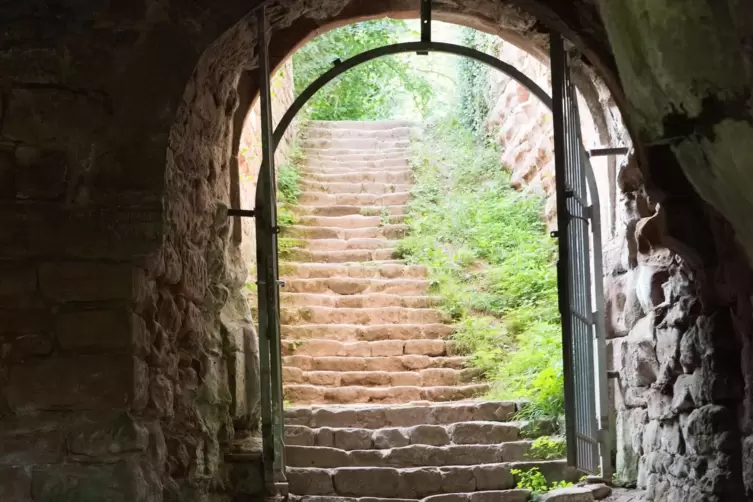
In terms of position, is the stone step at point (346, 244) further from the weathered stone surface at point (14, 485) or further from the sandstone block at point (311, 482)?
the weathered stone surface at point (14, 485)

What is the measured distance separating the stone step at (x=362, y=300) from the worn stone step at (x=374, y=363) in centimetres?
91

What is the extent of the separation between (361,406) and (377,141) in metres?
6.36

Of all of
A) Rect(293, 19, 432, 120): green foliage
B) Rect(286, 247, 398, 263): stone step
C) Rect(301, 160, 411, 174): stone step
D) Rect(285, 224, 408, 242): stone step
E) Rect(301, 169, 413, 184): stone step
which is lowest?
Rect(286, 247, 398, 263): stone step

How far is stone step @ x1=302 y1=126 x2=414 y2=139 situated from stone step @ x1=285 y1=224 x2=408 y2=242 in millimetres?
2771

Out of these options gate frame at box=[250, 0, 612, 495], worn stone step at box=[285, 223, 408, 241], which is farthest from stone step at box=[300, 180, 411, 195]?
gate frame at box=[250, 0, 612, 495]

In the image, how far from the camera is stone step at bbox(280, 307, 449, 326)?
7.14 m

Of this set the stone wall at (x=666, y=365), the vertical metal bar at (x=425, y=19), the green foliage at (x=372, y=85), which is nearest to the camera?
the stone wall at (x=666, y=365)

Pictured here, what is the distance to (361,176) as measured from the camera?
10.1m

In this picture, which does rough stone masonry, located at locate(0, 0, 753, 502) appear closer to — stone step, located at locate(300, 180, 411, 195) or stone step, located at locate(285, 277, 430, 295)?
stone step, located at locate(285, 277, 430, 295)

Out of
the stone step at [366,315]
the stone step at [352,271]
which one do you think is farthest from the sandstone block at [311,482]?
the stone step at [352,271]

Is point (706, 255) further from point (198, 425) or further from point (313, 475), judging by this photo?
point (313, 475)

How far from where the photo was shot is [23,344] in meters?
2.79

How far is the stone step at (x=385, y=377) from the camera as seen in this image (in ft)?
20.8

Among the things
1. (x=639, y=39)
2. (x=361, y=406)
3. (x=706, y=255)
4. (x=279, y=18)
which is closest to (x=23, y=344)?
(x=279, y=18)
